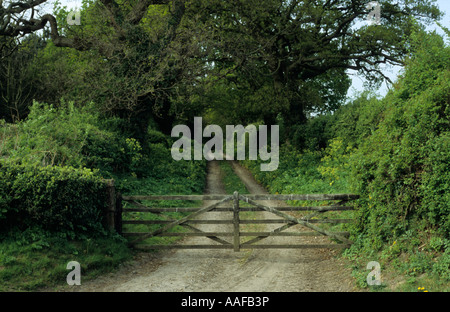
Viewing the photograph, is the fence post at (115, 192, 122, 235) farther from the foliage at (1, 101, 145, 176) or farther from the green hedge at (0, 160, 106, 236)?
the foliage at (1, 101, 145, 176)

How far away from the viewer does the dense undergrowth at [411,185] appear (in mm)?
8438

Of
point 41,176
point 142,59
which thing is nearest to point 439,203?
point 41,176

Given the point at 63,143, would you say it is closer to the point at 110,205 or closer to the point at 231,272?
the point at 110,205

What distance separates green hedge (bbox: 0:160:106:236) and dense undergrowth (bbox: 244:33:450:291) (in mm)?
6958

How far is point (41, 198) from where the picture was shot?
9258mm

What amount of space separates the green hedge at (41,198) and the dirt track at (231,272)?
5.71 ft

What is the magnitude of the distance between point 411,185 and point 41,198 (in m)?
8.68

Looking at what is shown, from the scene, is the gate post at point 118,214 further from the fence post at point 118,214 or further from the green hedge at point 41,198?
the green hedge at point 41,198

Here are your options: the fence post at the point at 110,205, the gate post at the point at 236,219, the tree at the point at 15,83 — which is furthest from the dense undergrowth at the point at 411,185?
the tree at the point at 15,83

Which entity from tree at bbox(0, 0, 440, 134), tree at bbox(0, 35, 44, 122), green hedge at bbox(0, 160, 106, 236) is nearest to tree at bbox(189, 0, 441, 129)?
tree at bbox(0, 0, 440, 134)

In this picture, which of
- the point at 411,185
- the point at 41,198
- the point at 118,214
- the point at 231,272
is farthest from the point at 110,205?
the point at 411,185

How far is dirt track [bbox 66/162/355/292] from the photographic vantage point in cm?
902
